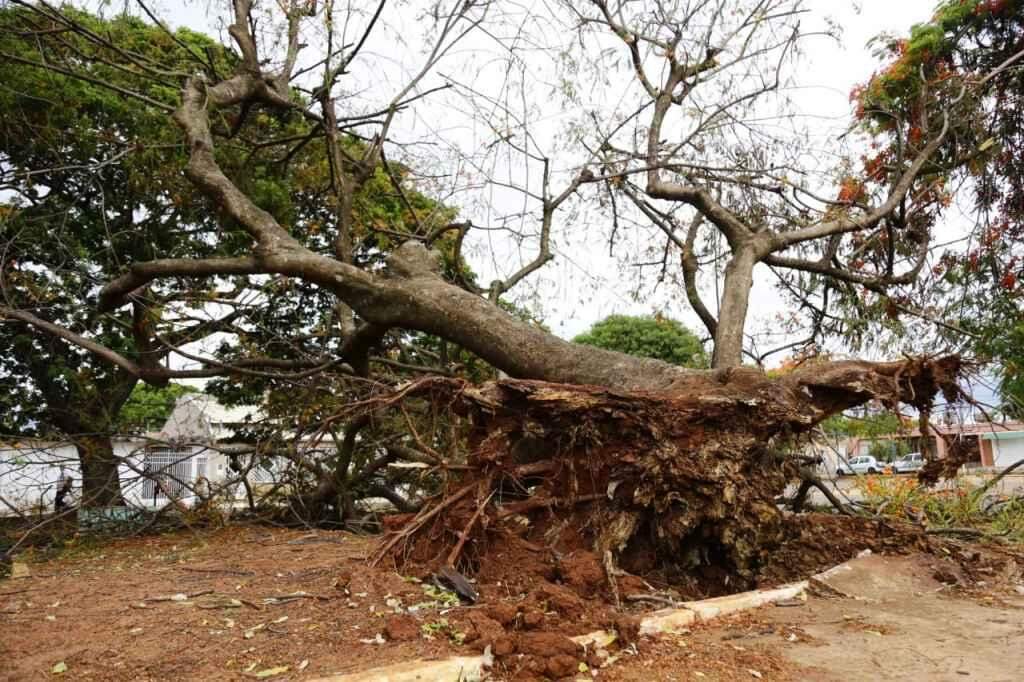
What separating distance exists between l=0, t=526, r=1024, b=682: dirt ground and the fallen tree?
0.41m

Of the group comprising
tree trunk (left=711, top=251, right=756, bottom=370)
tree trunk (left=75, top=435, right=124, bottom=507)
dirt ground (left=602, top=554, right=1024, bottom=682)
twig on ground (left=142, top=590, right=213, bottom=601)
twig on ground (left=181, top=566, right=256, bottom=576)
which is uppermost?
tree trunk (left=711, top=251, right=756, bottom=370)

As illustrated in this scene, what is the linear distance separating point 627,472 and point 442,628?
1.65 metres

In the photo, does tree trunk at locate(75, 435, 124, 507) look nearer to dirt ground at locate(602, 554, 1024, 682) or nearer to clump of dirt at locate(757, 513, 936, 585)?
dirt ground at locate(602, 554, 1024, 682)

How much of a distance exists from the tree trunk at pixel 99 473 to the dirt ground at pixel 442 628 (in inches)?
77.7

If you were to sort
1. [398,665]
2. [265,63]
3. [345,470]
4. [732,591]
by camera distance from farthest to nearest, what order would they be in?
[265,63] → [345,470] → [732,591] → [398,665]

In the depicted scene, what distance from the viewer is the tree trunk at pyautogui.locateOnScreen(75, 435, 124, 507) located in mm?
6750

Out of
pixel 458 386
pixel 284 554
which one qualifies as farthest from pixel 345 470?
pixel 458 386

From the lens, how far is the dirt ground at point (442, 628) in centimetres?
298

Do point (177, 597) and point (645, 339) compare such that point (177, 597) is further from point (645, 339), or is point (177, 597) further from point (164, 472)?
point (645, 339)

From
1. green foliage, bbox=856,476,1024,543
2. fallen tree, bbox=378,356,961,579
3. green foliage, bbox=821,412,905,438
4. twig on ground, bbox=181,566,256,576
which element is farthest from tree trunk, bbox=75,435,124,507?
green foliage, bbox=856,476,1024,543

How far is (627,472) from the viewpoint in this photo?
4.52 m

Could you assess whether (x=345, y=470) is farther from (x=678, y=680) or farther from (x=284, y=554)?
(x=678, y=680)

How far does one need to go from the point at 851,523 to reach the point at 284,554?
4.28 m

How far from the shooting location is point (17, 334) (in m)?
9.04
